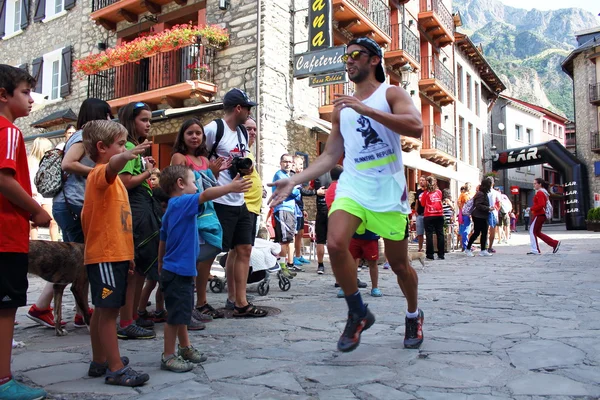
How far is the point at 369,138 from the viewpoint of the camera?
3.43 meters

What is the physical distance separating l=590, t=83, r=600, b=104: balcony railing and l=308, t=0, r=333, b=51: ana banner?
1113 inches

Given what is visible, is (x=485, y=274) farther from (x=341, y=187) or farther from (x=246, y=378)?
(x=246, y=378)

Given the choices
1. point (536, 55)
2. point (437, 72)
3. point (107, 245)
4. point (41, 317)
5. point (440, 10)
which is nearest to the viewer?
point (107, 245)

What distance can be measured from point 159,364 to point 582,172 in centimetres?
3215

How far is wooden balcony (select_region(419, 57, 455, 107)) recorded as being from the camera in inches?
955

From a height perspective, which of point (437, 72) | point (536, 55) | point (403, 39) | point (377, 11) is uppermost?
point (536, 55)

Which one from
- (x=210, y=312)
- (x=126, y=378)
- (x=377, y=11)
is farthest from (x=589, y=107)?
(x=126, y=378)

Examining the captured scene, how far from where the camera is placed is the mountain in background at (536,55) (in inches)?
4419

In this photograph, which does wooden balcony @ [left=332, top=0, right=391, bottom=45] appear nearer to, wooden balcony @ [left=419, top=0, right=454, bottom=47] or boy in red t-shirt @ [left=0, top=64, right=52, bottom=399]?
wooden balcony @ [left=419, top=0, right=454, bottom=47]

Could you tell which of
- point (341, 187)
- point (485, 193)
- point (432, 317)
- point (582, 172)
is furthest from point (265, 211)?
point (582, 172)

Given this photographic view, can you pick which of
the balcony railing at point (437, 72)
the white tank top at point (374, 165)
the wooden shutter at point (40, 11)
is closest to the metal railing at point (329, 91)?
the balcony railing at point (437, 72)

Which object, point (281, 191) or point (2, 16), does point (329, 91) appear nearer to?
point (281, 191)

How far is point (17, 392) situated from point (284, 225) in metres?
6.03

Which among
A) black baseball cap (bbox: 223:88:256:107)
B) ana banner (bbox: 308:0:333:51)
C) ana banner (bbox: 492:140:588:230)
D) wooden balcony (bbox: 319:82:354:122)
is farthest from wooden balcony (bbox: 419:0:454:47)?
black baseball cap (bbox: 223:88:256:107)
